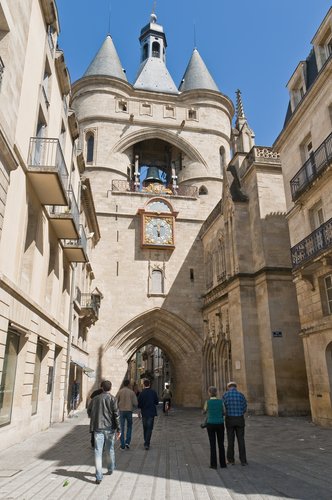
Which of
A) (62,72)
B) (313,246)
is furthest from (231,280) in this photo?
(62,72)

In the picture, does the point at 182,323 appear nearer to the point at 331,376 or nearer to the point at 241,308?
the point at 241,308

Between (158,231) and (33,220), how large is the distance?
51.6ft

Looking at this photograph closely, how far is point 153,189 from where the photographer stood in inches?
1120

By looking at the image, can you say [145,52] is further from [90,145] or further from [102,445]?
[102,445]

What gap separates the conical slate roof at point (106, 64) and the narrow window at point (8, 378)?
2662 cm

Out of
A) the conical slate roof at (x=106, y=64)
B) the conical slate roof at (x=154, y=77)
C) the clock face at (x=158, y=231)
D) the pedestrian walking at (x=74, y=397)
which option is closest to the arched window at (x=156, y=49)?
the conical slate roof at (x=154, y=77)

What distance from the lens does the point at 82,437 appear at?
11.0 metres

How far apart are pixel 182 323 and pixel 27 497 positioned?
20559 mm

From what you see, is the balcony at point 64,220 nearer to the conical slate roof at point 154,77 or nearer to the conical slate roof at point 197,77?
the conical slate roof at point 154,77

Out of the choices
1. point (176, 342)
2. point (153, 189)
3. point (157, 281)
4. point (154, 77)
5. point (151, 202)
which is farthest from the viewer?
point (154, 77)

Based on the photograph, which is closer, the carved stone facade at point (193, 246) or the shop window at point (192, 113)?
the carved stone facade at point (193, 246)

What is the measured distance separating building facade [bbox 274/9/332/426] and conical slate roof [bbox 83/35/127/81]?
1987cm

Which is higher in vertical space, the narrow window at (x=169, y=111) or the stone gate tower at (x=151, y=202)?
→ the narrow window at (x=169, y=111)

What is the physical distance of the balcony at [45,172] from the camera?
993 cm
